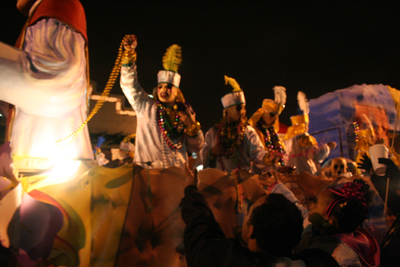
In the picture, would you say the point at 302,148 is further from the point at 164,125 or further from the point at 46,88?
the point at 46,88

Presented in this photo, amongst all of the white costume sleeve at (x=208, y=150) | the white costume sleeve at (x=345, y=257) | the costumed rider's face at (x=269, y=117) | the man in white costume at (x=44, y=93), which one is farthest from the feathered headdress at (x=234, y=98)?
the white costume sleeve at (x=345, y=257)

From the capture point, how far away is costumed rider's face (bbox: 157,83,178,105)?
3.23 metres

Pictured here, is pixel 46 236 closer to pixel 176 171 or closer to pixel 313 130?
pixel 176 171

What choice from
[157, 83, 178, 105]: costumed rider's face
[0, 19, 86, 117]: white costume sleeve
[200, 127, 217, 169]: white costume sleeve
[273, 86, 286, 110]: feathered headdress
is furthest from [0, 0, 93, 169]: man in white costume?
[273, 86, 286, 110]: feathered headdress

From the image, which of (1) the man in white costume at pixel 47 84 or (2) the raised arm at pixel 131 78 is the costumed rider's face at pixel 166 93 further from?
(1) the man in white costume at pixel 47 84

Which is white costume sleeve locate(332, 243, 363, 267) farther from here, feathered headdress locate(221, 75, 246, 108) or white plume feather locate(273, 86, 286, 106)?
white plume feather locate(273, 86, 286, 106)

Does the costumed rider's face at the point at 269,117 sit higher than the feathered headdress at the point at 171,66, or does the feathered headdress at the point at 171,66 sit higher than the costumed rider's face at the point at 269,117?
the feathered headdress at the point at 171,66

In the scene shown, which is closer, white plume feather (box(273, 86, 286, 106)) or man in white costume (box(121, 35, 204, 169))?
man in white costume (box(121, 35, 204, 169))

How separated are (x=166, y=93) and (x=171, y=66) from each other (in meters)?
0.33

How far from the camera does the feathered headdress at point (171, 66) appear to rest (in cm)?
326

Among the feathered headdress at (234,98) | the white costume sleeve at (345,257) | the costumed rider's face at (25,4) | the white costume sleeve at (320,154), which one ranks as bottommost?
the white costume sleeve at (345,257)

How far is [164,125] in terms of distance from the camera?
10.2 feet

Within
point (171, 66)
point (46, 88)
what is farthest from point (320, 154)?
point (46, 88)

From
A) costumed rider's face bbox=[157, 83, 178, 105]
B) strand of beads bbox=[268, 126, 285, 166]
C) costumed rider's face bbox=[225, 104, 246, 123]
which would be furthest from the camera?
strand of beads bbox=[268, 126, 285, 166]
